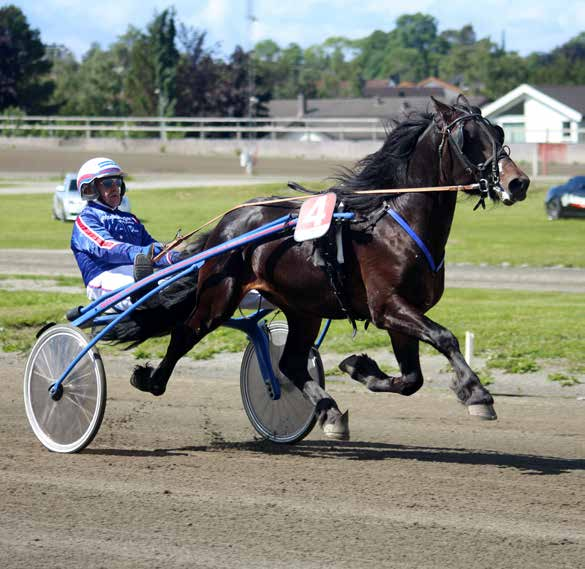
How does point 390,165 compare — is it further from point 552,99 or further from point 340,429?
point 552,99

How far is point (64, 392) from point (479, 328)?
4515 millimetres

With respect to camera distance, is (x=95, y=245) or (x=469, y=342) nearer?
(x=95, y=245)

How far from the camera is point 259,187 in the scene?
27.7m

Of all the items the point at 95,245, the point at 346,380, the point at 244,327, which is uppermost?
the point at 95,245

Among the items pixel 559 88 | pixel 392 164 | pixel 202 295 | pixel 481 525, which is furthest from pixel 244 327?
pixel 559 88

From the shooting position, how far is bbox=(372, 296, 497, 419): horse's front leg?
525 centimetres

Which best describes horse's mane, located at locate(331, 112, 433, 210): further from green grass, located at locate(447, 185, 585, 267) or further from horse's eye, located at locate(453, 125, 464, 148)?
green grass, located at locate(447, 185, 585, 267)

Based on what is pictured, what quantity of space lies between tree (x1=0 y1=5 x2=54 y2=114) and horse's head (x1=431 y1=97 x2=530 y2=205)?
5142cm

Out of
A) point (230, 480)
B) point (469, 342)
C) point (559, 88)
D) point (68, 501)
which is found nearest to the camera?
point (68, 501)

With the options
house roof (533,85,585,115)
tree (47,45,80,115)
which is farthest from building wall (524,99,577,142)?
tree (47,45,80,115)

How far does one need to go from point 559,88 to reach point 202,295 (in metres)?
54.1

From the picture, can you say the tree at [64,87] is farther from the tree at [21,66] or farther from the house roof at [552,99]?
the house roof at [552,99]

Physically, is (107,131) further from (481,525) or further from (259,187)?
(481,525)

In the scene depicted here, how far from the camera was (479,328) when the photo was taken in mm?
9758
